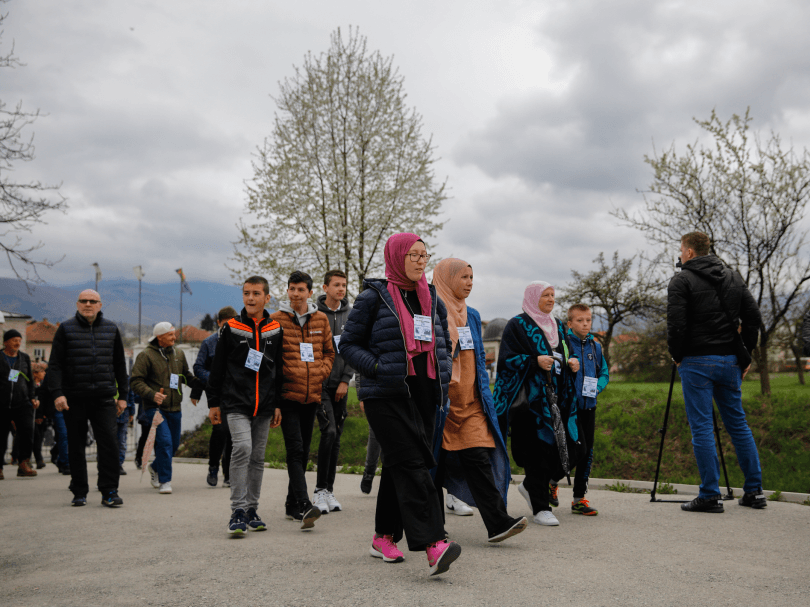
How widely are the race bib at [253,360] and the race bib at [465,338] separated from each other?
1814mm

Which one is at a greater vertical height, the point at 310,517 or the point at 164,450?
the point at 164,450

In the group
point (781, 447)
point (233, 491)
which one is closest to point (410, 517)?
point (233, 491)

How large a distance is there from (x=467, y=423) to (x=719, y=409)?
2903 mm

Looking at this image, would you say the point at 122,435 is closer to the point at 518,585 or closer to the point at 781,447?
the point at 518,585

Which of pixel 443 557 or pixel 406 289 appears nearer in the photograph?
pixel 443 557

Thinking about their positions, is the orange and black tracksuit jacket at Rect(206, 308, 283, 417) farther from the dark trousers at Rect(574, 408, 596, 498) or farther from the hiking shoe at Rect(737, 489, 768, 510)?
the hiking shoe at Rect(737, 489, 768, 510)

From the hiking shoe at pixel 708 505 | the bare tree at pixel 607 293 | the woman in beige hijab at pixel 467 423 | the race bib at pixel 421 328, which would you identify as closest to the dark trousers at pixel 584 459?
the hiking shoe at pixel 708 505

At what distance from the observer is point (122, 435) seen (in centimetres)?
1212

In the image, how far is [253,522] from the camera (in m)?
5.90

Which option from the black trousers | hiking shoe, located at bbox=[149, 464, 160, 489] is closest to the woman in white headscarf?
the black trousers

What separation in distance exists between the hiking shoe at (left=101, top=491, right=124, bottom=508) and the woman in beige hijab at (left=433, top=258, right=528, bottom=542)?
413cm

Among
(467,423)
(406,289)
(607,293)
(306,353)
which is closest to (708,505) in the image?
(467,423)

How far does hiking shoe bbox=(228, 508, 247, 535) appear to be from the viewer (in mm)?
5645

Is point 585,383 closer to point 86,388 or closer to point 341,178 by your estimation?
point 86,388
